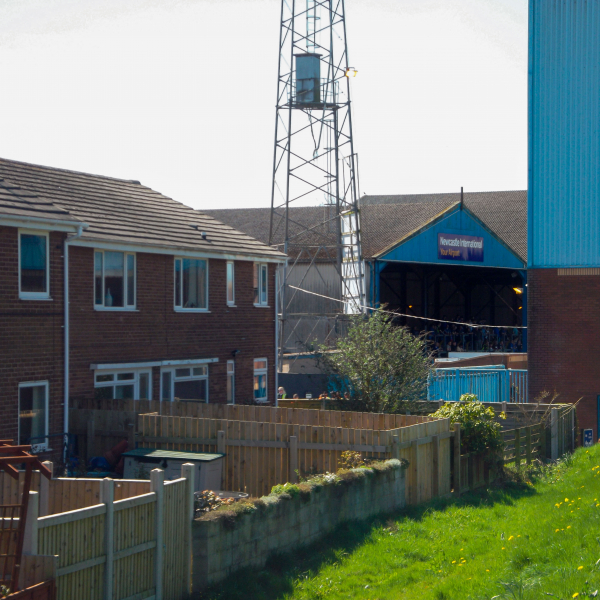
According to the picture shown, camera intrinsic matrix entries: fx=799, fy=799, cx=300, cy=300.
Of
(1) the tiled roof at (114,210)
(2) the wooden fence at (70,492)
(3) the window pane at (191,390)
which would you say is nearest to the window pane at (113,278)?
(1) the tiled roof at (114,210)

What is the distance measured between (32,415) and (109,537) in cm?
883

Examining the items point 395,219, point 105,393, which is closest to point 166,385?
point 105,393

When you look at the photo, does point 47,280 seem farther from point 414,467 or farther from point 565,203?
point 565,203

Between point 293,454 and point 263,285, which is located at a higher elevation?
point 263,285

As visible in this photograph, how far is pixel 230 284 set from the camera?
908 inches

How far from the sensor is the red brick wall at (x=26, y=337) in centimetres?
1574

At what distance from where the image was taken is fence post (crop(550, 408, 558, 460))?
65.8ft

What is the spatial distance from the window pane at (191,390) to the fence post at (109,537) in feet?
41.4

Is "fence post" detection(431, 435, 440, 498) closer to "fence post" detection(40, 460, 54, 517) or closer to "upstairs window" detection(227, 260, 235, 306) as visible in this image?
"fence post" detection(40, 460, 54, 517)

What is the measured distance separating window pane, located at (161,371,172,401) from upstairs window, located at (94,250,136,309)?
87.4 inches

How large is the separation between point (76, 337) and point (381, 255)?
2435cm

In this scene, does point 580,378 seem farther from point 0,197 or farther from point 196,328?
point 0,197

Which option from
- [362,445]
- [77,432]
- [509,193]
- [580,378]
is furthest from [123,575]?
[509,193]

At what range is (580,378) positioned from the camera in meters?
25.8
